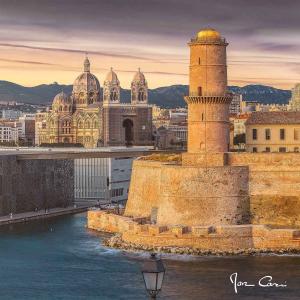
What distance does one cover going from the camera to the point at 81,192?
243ft

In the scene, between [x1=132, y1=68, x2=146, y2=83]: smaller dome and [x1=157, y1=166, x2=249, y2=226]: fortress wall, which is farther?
[x1=132, y1=68, x2=146, y2=83]: smaller dome

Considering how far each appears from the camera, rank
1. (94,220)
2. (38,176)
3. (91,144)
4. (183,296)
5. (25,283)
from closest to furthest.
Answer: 1. (183,296)
2. (25,283)
3. (94,220)
4. (38,176)
5. (91,144)

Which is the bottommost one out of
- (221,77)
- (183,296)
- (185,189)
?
(183,296)

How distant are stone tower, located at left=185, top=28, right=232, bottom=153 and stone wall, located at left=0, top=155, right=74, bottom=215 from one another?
56.3ft

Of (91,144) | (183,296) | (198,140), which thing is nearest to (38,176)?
(198,140)

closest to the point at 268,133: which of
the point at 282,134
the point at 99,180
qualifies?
the point at 282,134

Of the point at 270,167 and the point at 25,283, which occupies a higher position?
the point at 270,167

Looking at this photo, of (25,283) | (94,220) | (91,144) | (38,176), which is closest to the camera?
(25,283)

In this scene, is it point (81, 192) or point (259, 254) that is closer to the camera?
point (259, 254)

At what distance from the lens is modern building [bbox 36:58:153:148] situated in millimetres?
132225

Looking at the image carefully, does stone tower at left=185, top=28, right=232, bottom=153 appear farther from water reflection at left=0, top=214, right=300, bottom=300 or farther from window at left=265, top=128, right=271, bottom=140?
water reflection at left=0, top=214, right=300, bottom=300

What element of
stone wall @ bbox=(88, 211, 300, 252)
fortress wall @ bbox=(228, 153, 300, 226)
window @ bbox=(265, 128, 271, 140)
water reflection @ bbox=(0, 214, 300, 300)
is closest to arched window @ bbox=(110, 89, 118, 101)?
window @ bbox=(265, 128, 271, 140)

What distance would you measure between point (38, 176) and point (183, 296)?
107ft

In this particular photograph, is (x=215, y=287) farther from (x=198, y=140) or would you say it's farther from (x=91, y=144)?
(x=91, y=144)
